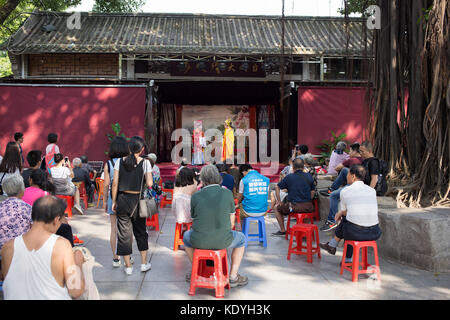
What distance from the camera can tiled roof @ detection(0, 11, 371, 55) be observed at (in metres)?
12.6

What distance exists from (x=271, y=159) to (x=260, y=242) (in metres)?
10.6

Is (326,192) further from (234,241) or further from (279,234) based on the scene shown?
(234,241)

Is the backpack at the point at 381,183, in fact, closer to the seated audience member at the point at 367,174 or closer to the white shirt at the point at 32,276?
the seated audience member at the point at 367,174

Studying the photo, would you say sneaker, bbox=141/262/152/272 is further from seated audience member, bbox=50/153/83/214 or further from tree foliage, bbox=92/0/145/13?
tree foliage, bbox=92/0/145/13

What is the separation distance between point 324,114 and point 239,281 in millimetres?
9120

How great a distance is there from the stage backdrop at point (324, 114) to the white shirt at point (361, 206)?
26.7 feet

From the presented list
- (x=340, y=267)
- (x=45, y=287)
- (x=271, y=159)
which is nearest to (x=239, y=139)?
(x=271, y=159)

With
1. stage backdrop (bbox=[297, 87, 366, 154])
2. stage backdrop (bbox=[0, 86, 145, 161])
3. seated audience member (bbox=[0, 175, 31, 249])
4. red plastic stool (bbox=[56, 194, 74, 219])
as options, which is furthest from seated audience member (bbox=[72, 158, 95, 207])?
stage backdrop (bbox=[297, 87, 366, 154])

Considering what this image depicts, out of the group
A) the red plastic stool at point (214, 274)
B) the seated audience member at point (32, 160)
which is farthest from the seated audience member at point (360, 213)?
the seated audience member at point (32, 160)

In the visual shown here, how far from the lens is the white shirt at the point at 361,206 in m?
4.41

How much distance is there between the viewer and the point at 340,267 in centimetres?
498

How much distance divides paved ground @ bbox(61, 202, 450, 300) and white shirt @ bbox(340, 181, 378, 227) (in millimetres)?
649

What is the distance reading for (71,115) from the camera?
12.2 metres

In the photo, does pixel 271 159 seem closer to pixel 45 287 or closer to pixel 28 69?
pixel 28 69
